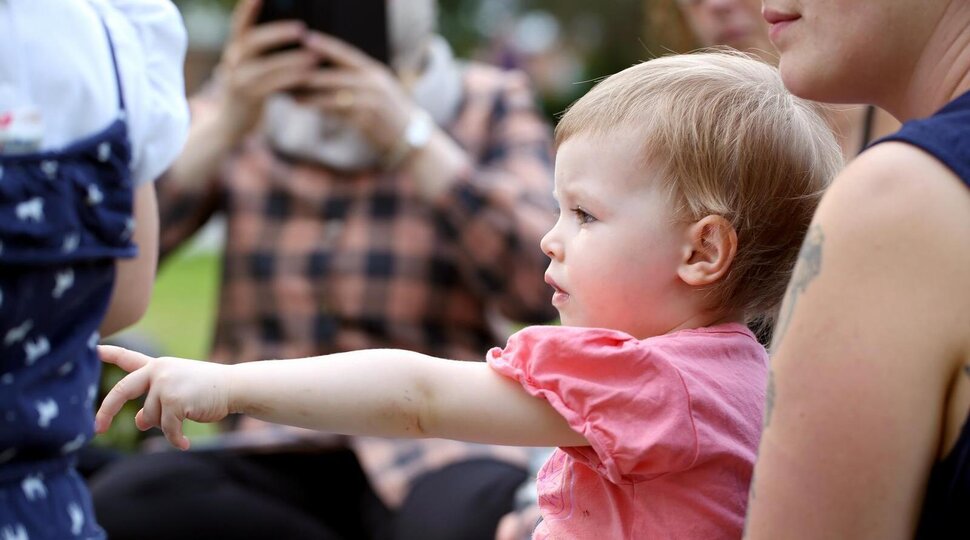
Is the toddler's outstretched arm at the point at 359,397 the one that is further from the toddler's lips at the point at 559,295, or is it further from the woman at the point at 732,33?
the woman at the point at 732,33

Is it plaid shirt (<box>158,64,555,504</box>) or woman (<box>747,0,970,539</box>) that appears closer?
woman (<box>747,0,970,539</box>)

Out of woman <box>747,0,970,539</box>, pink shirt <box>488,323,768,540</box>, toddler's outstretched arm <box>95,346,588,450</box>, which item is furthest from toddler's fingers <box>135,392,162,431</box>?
woman <box>747,0,970,539</box>

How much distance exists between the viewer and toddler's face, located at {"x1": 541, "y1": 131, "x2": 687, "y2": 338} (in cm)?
113

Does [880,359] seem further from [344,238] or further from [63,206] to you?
[344,238]

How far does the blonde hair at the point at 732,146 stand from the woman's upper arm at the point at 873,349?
19cm

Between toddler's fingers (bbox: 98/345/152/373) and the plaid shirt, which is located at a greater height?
toddler's fingers (bbox: 98/345/152/373)

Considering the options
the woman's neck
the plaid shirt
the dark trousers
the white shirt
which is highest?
the woman's neck

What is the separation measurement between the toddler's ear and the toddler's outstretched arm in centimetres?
20

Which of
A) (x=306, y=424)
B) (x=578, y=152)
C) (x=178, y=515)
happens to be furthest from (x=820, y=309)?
(x=178, y=515)

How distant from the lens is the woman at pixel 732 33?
2.18m

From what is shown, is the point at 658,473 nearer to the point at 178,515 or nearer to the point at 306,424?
the point at 306,424

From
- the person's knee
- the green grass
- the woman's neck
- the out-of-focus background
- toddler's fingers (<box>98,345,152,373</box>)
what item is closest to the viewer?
the woman's neck

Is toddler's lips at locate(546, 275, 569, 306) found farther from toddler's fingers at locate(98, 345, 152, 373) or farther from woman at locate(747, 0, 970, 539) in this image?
toddler's fingers at locate(98, 345, 152, 373)

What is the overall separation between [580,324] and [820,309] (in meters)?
0.30
